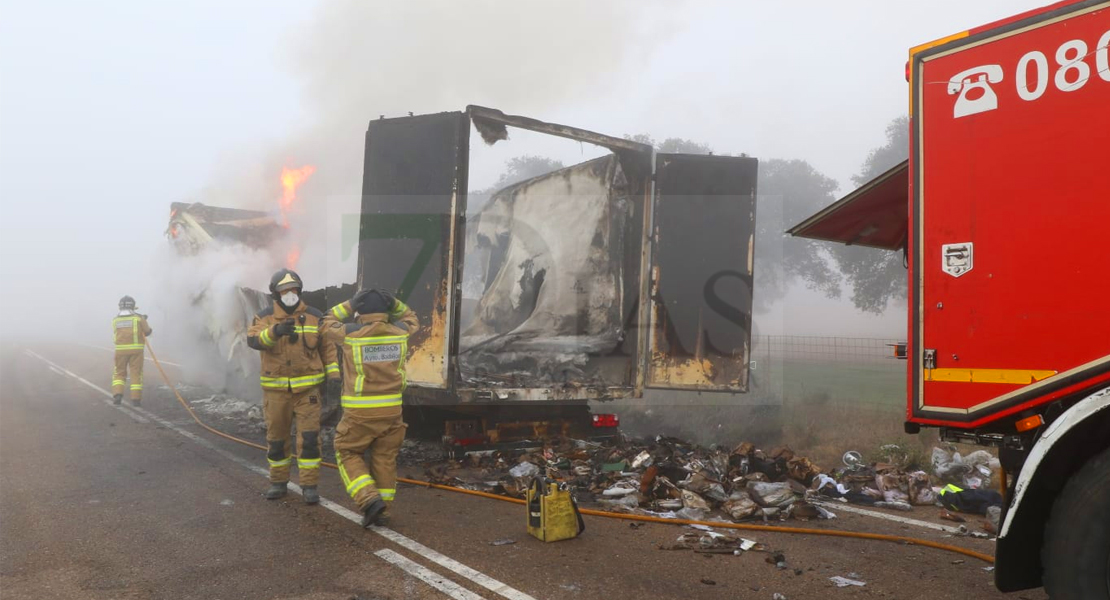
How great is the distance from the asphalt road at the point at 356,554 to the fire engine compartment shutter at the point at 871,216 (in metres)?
1.86

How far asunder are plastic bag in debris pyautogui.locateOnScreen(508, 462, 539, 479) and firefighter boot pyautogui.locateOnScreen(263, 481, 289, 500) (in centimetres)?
185

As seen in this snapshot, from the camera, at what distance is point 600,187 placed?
25.0 ft

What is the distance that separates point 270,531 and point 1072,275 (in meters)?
4.36

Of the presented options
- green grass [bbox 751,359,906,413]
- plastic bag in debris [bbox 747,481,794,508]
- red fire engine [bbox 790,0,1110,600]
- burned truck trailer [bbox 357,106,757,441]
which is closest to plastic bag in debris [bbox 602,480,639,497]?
plastic bag in debris [bbox 747,481,794,508]

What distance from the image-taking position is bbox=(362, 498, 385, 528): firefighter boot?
173 inches

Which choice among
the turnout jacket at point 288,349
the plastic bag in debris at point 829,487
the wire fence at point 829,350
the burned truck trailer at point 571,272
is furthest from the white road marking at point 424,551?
the wire fence at point 829,350

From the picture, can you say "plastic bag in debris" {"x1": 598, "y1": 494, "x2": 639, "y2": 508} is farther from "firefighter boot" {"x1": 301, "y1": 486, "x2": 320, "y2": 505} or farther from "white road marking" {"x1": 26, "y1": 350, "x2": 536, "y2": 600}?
"firefighter boot" {"x1": 301, "y1": 486, "x2": 320, "y2": 505}

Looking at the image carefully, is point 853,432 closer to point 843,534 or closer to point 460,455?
point 843,534

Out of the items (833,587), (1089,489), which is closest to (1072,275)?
(1089,489)

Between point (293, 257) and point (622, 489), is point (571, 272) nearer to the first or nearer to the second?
point (622, 489)

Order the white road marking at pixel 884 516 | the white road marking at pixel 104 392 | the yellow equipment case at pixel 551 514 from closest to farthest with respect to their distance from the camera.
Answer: the yellow equipment case at pixel 551 514 < the white road marking at pixel 884 516 < the white road marking at pixel 104 392

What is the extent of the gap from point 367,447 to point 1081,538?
3853 mm

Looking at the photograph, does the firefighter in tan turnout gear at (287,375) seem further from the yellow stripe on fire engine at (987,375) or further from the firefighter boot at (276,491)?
the yellow stripe on fire engine at (987,375)

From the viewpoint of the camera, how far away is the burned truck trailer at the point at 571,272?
19.6 feet
